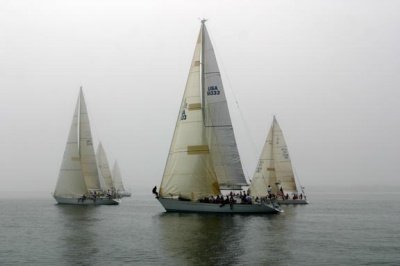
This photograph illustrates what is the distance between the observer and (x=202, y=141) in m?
50.5

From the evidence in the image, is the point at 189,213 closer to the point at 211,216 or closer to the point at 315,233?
the point at 211,216

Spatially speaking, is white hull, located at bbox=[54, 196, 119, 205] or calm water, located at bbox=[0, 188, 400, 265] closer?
calm water, located at bbox=[0, 188, 400, 265]

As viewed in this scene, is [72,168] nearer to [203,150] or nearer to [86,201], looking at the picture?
[86,201]

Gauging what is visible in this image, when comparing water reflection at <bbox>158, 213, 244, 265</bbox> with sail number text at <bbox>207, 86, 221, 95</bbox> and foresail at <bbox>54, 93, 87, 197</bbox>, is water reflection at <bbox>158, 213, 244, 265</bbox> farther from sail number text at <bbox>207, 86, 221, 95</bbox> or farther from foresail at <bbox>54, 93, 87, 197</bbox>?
foresail at <bbox>54, 93, 87, 197</bbox>

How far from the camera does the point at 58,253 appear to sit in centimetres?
3092

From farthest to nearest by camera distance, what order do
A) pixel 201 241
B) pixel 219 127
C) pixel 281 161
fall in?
pixel 281 161 → pixel 219 127 → pixel 201 241

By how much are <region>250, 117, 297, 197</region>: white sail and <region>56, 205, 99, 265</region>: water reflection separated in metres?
24.8

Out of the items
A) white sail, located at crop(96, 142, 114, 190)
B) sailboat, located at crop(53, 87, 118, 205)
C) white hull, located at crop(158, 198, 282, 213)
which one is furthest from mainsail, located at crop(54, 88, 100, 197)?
white sail, located at crop(96, 142, 114, 190)

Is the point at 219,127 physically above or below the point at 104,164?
below

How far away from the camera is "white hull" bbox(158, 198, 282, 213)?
165 ft

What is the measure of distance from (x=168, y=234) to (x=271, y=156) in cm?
3692

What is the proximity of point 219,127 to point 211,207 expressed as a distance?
7.56 meters

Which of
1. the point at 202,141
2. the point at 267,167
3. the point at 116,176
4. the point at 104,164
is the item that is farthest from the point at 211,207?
the point at 116,176

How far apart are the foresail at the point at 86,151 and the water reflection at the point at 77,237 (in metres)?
13.8
